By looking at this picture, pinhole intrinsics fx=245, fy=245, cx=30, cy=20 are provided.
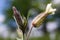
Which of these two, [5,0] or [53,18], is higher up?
[5,0]

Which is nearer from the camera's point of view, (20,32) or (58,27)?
(20,32)

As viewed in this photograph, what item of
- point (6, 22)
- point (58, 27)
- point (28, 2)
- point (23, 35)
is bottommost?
point (58, 27)

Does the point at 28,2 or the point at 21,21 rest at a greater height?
the point at 21,21

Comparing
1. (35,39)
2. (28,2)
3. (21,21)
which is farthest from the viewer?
(28,2)

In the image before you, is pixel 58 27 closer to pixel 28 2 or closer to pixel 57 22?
pixel 57 22

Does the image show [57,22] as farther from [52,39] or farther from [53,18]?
[52,39]

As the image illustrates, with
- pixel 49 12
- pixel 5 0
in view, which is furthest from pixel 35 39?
pixel 49 12

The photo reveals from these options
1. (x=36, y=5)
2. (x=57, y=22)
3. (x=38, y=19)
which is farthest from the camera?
(x=57, y=22)

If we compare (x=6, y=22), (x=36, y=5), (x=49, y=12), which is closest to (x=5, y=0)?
(x=6, y=22)

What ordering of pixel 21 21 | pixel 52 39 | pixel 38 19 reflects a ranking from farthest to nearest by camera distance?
pixel 52 39 < pixel 38 19 < pixel 21 21
